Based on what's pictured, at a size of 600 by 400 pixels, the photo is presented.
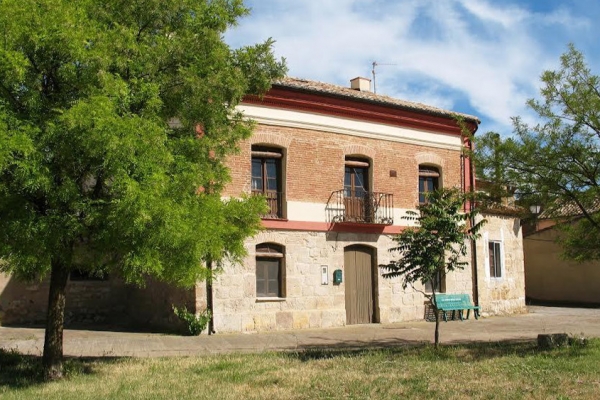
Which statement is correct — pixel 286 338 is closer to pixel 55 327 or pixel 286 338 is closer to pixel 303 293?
pixel 303 293

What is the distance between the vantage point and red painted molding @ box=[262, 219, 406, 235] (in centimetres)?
1639

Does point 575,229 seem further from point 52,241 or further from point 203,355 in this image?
point 52,241

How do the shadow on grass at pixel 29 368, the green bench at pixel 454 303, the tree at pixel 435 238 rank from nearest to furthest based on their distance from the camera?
the shadow on grass at pixel 29 368, the tree at pixel 435 238, the green bench at pixel 454 303

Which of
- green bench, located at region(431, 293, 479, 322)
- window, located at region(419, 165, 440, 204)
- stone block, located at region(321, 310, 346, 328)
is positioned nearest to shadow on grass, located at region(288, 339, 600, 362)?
stone block, located at region(321, 310, 346, 328)

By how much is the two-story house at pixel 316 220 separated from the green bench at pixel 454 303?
37cm

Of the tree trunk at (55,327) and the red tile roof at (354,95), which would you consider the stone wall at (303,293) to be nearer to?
the red tile roof at (354,95)

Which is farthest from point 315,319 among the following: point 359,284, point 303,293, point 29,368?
point 29,368

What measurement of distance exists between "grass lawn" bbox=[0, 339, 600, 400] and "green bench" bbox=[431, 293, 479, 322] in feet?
23.0

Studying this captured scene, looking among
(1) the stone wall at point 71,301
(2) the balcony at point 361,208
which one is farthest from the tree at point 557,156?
(1) the stone wall at point 71,301

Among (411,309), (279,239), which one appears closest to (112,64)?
(279,239)

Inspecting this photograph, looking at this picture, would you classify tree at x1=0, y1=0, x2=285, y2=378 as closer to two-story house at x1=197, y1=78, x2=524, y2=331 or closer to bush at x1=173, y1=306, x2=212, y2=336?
bush at x1=173, y1=306, x2=212, y2=336

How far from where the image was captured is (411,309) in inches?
736

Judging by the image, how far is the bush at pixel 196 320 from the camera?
1489 centimetres

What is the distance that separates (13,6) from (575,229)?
33.9 ft
